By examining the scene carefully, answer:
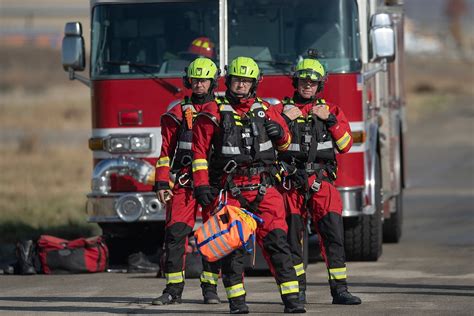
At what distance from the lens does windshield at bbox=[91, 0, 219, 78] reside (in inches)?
480

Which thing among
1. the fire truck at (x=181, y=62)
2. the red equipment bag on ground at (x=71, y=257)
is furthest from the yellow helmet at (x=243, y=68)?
the red equipment bag on ground at (x=71, y=257)

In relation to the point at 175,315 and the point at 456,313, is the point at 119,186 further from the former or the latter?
the point at 456,313

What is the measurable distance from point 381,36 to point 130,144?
2.39 meters

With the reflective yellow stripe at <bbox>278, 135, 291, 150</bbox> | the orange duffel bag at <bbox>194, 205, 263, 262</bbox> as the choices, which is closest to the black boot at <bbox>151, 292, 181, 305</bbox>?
the orange duffel bag at <bbox>194, 205, 263, 262</bbox>

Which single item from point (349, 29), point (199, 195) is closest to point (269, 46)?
point (349, 29)

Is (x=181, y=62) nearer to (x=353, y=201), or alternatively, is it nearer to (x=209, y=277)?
(x=353, y=201)

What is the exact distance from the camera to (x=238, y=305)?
9.43 meters

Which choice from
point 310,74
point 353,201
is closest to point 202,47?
point 353,201

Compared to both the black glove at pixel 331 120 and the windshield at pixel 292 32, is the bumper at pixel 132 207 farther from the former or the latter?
the black glove at pixel 331 120

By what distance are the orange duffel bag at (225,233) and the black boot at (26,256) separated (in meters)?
3.64

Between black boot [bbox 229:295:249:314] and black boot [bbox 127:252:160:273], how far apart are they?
3145 millimetres

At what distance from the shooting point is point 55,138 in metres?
35.2

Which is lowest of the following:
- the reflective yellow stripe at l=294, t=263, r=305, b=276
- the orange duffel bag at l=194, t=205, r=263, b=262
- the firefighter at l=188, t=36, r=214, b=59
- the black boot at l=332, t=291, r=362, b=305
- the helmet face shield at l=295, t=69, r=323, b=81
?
the black boot at l=332, t=291, r=362, b=305

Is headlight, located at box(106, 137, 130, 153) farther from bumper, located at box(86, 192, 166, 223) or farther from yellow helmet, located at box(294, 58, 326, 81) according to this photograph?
yellow helmet, located at box(294, 58, 326, 81)
